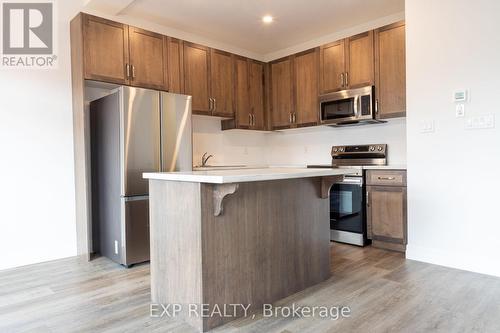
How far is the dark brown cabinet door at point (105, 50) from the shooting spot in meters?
3.27

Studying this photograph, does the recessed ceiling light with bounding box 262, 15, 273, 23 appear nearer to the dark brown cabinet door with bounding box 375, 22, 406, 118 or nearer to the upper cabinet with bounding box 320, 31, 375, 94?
the upper cabinet with bounding box 320, 31, 375, 94

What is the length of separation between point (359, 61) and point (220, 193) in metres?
2.94

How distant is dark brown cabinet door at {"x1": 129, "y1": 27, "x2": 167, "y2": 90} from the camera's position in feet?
11.8

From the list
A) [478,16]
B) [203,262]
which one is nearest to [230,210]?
[203,262]

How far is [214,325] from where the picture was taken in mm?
1966

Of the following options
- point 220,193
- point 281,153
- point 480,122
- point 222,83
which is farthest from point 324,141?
point 220,193

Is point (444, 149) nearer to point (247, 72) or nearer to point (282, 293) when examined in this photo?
point (282, 293)

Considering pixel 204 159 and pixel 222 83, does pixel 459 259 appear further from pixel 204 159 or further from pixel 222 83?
pixel 222 83

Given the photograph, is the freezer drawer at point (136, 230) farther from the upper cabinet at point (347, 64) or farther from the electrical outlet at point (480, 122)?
the electrical outlet at point (480, 122)

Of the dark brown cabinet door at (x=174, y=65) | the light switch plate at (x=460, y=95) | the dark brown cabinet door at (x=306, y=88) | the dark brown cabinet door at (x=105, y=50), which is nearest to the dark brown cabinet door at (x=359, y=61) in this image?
the dark brown cabinet door at (x=306, y=88)

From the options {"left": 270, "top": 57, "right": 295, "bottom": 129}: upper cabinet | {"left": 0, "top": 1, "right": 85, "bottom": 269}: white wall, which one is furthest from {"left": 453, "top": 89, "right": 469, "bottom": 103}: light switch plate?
{"left": 0, "top": 1, "right": 85, "bottom": 269}: white wall

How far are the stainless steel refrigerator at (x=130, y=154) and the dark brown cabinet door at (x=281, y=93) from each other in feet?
5.62

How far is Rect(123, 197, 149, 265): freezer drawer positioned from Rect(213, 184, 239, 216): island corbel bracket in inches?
61.9

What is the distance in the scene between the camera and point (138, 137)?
3.22 m
